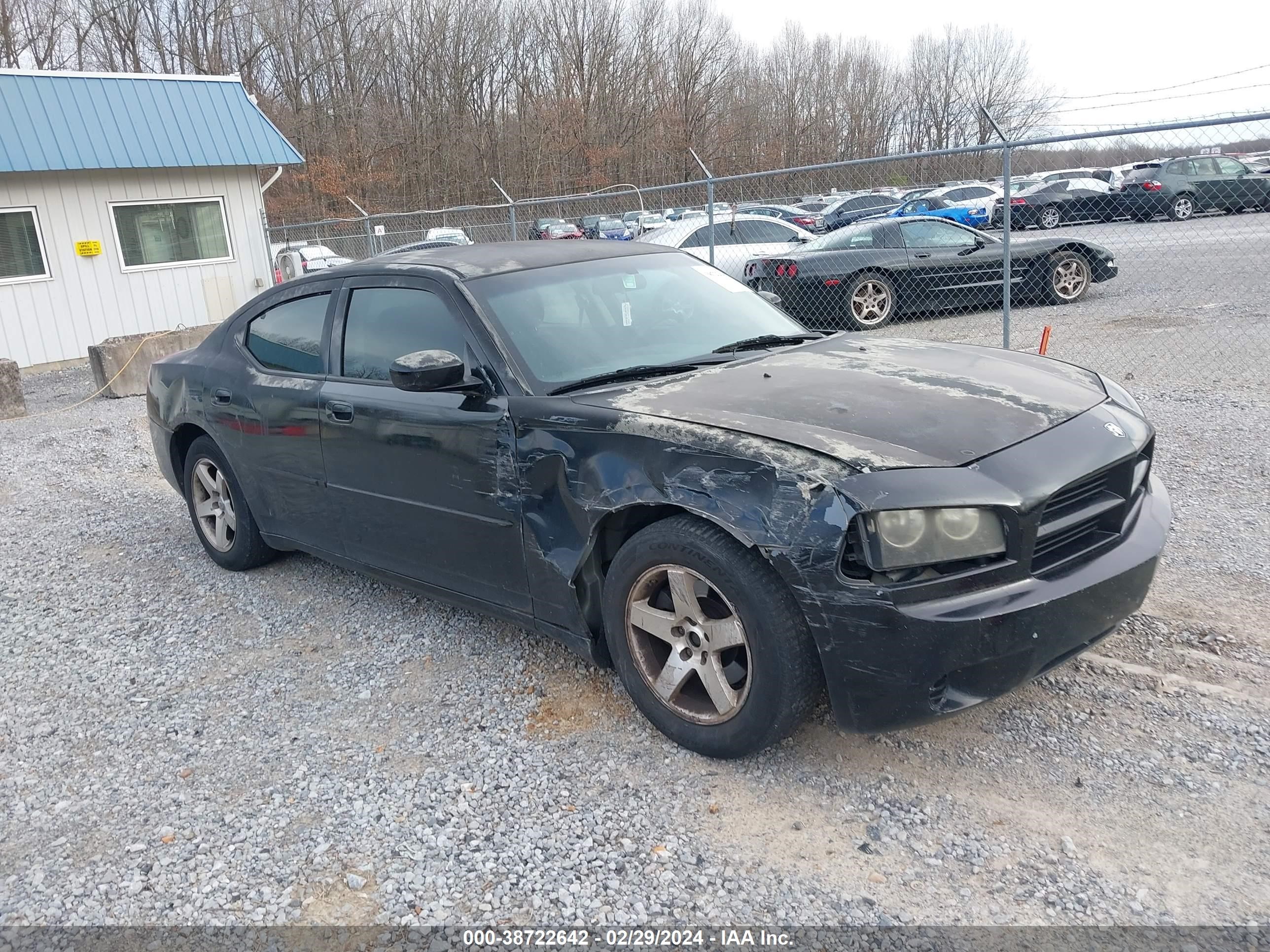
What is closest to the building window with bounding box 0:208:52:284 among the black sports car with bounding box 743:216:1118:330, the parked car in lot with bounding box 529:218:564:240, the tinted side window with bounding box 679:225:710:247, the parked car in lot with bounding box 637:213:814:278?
the parked car in lot with bounding box 529:218:564:240

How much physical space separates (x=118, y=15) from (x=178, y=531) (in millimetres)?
44071

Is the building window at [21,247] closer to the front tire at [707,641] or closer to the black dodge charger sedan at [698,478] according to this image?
the black dodge charger sedan at [698,478]

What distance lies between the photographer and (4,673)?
4.16 m

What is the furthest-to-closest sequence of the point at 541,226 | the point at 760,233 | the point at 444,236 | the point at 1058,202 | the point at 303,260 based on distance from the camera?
1. the point at 1058,202
2. the point at 541,226
3. the point at 444,236
4. the point at 303,260
5. the point at 760,233

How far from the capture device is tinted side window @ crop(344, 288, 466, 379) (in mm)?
3799

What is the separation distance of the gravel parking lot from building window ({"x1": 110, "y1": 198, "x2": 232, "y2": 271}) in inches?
449

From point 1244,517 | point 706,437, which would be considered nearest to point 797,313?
point 1244,517

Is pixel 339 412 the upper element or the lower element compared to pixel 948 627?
upper

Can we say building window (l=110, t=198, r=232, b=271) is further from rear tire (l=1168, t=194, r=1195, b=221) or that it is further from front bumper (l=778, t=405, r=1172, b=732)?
rear tire (l=1168, t=194, r=1195, b=221)

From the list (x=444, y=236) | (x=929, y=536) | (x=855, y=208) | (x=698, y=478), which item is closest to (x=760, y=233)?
(x=444, y=236)

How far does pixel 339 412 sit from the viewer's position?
4082mm

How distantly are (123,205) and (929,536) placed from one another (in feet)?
48.3

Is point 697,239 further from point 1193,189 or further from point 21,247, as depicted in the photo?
point 1193,189

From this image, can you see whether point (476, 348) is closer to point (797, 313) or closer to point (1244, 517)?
point (1244, 517)
